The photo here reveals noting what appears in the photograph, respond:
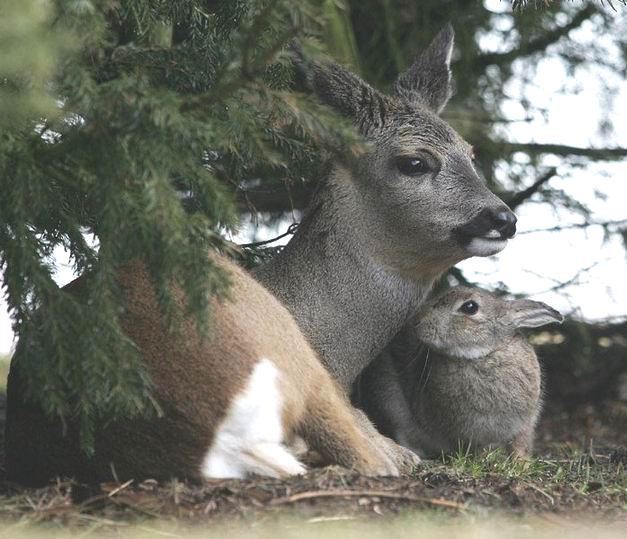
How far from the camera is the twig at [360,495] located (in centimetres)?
443

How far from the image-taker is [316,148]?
6.91 m

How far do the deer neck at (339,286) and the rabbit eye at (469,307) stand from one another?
0.34 m

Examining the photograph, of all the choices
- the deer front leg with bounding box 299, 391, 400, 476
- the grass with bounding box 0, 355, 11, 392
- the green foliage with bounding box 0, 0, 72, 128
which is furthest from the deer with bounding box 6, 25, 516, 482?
the grass with bounding box 0, 355, 11, 392

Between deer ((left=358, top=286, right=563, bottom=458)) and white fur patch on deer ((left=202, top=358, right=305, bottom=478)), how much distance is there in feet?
7.32

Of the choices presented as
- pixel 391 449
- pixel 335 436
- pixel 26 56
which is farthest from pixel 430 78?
pixel 26 56

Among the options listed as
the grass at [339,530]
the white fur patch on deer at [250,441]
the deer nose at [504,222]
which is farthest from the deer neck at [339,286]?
the grass at [339,530]

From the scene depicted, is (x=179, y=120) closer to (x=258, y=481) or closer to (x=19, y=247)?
(x=19, y=247)

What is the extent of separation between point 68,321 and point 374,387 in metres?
2.89

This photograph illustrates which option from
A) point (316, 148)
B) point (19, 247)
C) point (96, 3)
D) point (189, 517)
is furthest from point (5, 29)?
point (316, 148)

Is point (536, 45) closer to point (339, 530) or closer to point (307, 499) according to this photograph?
point (307, 499)

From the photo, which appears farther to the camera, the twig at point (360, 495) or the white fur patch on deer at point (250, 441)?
the white fur patch on deer at point (250, 441)

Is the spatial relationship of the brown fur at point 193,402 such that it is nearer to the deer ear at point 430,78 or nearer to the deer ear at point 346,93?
the deer ear at point 346,93

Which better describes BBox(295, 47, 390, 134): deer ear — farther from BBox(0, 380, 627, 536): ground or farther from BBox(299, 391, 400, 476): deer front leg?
BBox(0, 380, 627, 536): ground

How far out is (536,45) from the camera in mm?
10133
